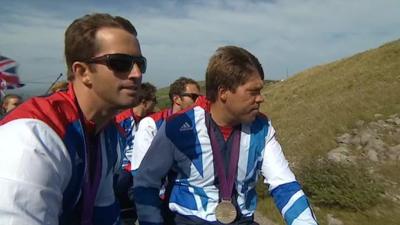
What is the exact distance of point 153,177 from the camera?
3.38m

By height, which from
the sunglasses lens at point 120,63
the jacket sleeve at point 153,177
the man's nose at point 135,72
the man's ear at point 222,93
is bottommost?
the jacket sleeve at point 153,177

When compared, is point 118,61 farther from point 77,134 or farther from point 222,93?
point 222,93

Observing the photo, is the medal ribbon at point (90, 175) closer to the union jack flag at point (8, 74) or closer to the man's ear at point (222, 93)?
the man's ear at point (222, 93)

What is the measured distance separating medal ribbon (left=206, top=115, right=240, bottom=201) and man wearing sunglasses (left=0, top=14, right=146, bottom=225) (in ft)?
2.68

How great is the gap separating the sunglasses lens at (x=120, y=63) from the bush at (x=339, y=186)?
8.87 meters

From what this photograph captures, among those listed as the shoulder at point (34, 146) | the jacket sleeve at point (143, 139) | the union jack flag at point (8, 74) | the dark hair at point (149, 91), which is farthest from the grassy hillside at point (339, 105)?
the shoulder at point (34, 146)

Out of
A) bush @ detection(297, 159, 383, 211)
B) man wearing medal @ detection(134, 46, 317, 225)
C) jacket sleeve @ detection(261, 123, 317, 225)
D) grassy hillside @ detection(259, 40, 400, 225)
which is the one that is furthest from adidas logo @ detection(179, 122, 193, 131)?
bush @ detection(297, 159, 383, 211)

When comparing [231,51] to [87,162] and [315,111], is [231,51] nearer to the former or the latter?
[87,162]

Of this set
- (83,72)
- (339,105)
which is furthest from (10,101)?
(339,105)

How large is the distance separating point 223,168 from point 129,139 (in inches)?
136

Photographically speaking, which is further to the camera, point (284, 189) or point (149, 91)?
point (149, 91)

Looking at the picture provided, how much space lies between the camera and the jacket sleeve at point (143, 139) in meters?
4.70

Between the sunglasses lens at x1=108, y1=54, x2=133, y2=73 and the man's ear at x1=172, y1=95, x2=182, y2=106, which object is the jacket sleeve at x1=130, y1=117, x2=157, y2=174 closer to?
the man's ear at x1=172, y1=95, x2=182, y2=106

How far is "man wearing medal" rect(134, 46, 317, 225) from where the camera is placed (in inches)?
134
